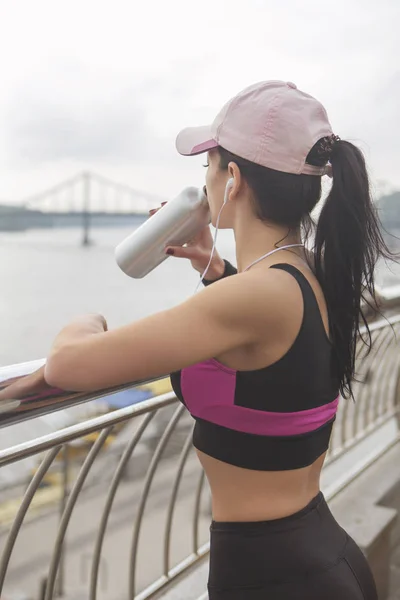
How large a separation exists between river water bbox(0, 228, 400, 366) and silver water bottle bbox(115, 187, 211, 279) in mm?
33010

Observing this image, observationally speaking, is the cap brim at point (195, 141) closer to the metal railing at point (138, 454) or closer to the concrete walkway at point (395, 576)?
the metal railing at point (138, 454)

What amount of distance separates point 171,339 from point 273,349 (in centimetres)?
14

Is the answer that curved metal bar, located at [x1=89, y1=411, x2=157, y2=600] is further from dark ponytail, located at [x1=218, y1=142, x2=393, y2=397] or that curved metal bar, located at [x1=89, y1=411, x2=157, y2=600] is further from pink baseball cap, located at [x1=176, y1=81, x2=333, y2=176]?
pink baseball cap, located at [x1=176, y1=81, x2=333, y2=176]

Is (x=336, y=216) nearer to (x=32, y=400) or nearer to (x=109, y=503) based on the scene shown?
(x=32, y=400)

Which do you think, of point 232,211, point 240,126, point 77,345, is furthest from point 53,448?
point 240,126

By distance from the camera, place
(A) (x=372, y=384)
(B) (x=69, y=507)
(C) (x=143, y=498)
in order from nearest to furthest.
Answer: (B) (x=69, y=507), (C) (x=143, y=498), (A) (x=372, y=384)

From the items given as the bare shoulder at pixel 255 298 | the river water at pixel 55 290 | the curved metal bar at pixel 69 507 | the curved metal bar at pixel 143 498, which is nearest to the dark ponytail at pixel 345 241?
the bare shoulder at pixel 255 298

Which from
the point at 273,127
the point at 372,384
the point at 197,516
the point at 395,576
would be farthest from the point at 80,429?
the point at 372,384

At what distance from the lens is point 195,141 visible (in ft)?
2.86

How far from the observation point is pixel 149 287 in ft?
171

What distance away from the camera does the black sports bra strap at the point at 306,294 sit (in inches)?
30.2

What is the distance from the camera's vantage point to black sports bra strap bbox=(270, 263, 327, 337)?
768 millimetres

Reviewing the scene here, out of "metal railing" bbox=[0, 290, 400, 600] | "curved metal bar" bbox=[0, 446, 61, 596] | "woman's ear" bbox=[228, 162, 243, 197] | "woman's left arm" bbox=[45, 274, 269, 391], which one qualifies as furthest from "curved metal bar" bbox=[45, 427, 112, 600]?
"woman's ear" bbox=[228, 162, 243, 197]

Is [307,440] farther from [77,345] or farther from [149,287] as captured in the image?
[149,287]
